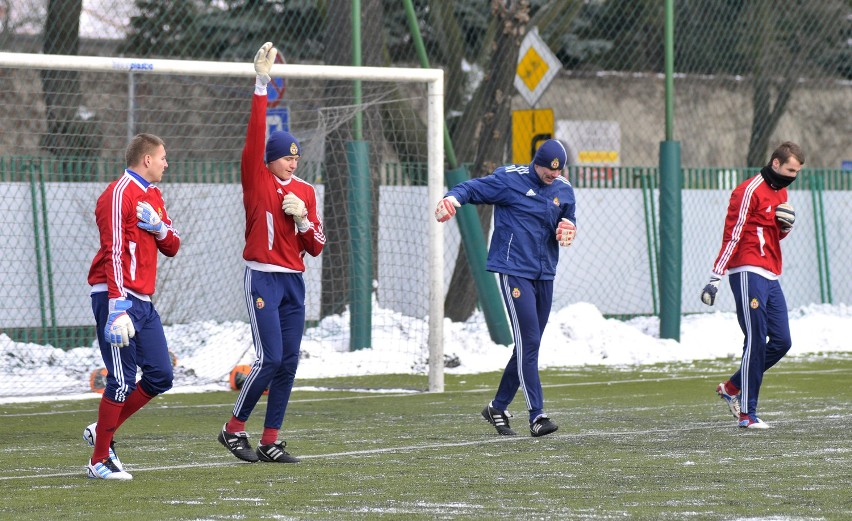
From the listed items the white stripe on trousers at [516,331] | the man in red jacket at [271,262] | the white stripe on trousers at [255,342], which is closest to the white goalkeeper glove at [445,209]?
the white stripe on trousers at [516,331]

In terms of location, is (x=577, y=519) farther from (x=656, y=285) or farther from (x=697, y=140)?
(x=697, y=140)

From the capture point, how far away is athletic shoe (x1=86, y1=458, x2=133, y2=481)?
7.79 m

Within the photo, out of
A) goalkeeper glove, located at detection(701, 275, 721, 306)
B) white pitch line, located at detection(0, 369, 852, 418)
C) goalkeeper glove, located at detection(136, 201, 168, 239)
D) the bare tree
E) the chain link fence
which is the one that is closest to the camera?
goalkeeper glove, located at detection(136, 201, 168, 239)

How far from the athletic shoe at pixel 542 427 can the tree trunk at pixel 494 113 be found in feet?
27.8

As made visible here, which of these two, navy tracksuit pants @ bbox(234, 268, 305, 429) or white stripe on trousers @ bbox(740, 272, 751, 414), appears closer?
navy tracksuit pants @ bbox(234, 268, 305, 429)

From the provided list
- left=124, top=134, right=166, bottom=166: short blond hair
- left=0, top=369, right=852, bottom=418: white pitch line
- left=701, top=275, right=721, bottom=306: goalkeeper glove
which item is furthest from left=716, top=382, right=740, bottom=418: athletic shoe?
left=124, top=134, right=166, bottom=166: short blond hair

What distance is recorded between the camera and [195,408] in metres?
12.1

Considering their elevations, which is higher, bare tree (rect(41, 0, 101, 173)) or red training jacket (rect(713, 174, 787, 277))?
bare tree (rect(41, 0, 101, 173))

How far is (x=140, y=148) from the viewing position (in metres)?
8.03

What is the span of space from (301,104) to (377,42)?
2.94 m

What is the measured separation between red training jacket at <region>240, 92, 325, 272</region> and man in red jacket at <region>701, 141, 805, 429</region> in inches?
119

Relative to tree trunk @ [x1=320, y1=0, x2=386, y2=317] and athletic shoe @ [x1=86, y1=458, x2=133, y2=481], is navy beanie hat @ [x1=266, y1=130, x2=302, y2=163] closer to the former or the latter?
athletic shoe @ [x1=86, y1=458, x2=133, y2=481]

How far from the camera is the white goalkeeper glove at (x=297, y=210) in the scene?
831 centimetres

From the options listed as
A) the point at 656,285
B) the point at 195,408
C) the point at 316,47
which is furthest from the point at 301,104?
the point at 195,408
